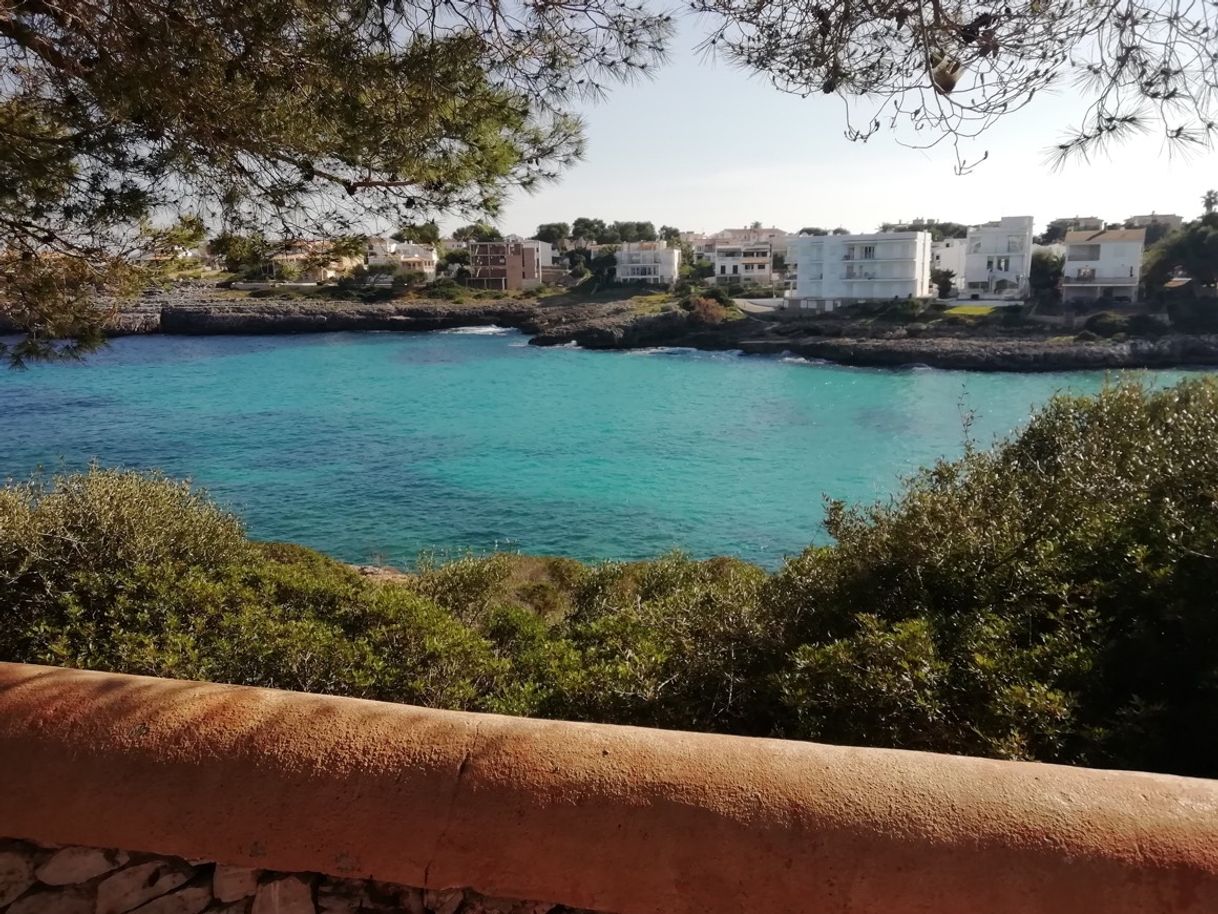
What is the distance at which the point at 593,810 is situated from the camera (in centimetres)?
177

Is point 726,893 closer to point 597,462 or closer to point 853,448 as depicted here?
point 597,462

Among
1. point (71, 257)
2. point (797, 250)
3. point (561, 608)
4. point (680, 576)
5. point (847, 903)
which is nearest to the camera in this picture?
point (847, 903)

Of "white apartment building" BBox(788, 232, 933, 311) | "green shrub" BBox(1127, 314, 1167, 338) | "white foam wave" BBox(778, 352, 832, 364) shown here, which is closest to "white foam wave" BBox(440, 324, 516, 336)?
"white foam wave" BBox(778, 352, 832, 364)

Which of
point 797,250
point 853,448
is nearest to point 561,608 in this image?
point 853,448

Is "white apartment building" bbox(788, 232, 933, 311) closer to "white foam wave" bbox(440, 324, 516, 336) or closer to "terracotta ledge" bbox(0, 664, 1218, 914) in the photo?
"white foam wave" bbox(440, 324, 516, 336)

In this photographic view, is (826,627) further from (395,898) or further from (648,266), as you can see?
(648,266)

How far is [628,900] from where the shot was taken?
1.71m

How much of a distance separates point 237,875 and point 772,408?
34273mm

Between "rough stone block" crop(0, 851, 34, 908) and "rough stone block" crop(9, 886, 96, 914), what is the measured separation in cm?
2

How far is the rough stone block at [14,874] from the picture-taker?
197 centimetres

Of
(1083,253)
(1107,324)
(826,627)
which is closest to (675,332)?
(1107,324)

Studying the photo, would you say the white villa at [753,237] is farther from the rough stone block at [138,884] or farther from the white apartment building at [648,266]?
the rough stone block at [138,884]

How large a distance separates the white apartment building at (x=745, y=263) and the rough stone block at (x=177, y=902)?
2888 inches

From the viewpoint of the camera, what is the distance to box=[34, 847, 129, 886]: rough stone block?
1.97 m
